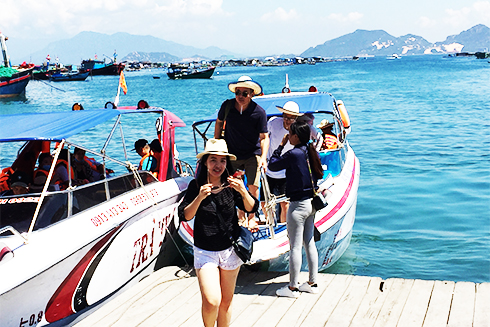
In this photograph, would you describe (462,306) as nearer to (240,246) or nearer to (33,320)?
(240,246)

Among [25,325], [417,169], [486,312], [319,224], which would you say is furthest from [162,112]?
[417,169]

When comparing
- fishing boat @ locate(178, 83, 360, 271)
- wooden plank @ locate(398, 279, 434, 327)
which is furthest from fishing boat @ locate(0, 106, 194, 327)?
wooden plank @ locate(398, 279, 434, 327)

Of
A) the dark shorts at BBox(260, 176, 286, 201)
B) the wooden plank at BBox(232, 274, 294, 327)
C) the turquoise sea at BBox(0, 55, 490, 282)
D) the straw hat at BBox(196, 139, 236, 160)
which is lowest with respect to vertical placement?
the turquoise sea at BBox(0, 55, 490, 282)

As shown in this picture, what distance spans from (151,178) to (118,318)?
2.54 meters

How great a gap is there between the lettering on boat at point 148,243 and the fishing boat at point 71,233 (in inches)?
0.5

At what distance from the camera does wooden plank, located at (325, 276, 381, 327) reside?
5.14 m

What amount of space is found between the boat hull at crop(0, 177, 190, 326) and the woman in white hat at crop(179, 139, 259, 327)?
177cm

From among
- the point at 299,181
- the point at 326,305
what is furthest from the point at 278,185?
the point at 326,305

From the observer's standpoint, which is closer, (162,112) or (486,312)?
(486,312)

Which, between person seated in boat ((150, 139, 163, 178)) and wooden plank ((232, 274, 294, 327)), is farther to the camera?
person seated in boat ((150, 139, 163, 178))

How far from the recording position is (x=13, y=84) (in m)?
48.9

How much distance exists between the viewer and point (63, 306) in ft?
17.8

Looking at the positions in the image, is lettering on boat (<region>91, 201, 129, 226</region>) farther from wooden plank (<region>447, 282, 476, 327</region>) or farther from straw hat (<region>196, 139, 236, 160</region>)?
wooden plank (<region>447, 282, 476, 327</region>)

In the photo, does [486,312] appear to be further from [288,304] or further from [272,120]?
Result: [272,120]
